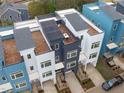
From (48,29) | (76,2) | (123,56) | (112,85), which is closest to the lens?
(48,29)

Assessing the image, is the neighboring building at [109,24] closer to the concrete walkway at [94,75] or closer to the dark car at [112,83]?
the concrete walkway at [94,75]

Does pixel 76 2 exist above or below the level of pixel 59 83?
above

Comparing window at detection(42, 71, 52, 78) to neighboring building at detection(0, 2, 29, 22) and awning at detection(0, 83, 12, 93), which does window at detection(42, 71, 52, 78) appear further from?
neighboring building at detection(0, 2, 29, 22)

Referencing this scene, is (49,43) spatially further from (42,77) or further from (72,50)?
(42,77)

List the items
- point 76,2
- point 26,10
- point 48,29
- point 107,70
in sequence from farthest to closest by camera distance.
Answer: point 76,2
point 26,10
point 107,70
point 48,29

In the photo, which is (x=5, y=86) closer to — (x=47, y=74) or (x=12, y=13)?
(x=47, y=74)

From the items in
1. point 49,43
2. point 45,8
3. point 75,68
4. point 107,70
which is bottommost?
point 107,70

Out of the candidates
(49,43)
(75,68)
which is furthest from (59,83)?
(49,43)

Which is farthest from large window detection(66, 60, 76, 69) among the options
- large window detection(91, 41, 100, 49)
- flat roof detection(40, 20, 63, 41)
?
flat roof detection(40, 20, 63, 41)

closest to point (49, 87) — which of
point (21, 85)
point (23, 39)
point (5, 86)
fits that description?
point (21, 85)
